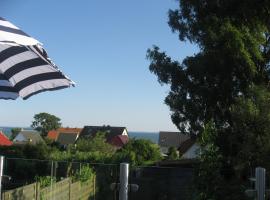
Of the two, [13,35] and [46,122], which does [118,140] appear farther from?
[13,35]

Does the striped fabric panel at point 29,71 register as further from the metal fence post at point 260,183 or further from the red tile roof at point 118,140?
the red tile roof at point 118,140

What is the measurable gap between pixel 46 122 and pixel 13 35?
98.3m

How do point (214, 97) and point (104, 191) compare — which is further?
point (214, 97)

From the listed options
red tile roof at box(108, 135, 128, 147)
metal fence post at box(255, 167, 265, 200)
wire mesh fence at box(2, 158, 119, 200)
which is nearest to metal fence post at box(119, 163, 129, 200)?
metal fence post at box(255, 167, 265, 200)

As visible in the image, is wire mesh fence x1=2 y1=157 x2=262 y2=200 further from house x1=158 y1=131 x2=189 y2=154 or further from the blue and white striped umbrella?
house x1=158 y1=131 x2=189 y2=154

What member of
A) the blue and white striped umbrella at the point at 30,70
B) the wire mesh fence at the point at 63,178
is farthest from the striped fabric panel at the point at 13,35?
the wire mesh fence at the point at 63,178

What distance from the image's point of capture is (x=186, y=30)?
17.7 m

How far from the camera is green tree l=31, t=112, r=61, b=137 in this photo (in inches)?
3925

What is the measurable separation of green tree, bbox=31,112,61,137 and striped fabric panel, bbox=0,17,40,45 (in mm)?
96320

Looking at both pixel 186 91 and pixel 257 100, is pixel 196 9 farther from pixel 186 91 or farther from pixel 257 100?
pixel 257 100

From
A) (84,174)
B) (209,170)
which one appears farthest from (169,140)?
(209,170)

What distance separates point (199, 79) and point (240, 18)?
278cm

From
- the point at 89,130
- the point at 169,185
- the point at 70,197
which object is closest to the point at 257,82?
the point at 169,185

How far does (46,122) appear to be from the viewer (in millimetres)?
100812
